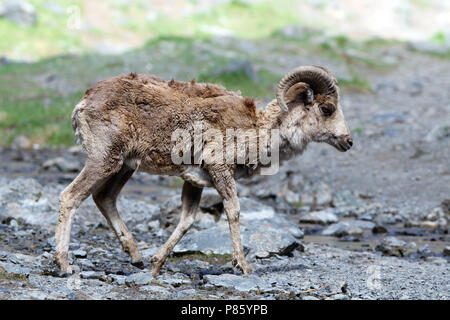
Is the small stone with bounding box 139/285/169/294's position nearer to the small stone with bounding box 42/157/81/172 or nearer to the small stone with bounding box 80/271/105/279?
the small stone with bounding box 80/271/105/279

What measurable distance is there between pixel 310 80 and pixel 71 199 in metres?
3.63

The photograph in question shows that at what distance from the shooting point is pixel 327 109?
9930mm

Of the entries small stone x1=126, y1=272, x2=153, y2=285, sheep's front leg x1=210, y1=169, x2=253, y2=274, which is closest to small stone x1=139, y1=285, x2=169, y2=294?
small stone x1=126, y1=272, x2=153, y2=285

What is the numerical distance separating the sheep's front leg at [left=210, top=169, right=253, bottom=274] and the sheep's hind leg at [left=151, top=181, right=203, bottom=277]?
374mm

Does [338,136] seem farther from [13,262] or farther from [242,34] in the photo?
[242,34]

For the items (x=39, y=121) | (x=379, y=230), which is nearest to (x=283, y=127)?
(x=379, y=230)

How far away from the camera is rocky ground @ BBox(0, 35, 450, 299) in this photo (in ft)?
27.5

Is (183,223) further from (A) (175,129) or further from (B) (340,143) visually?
(B) (340,143)

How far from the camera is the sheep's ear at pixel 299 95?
32.3ft

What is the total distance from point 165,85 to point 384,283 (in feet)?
12.7

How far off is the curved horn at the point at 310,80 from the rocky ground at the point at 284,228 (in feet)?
7.63

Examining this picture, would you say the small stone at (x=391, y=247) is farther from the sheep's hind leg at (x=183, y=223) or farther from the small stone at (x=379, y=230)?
the sheep's hind leg at (x=183, y=223)

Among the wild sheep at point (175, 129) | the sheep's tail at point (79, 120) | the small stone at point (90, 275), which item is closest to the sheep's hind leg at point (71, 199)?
the wild sheep at point (175, 129)
